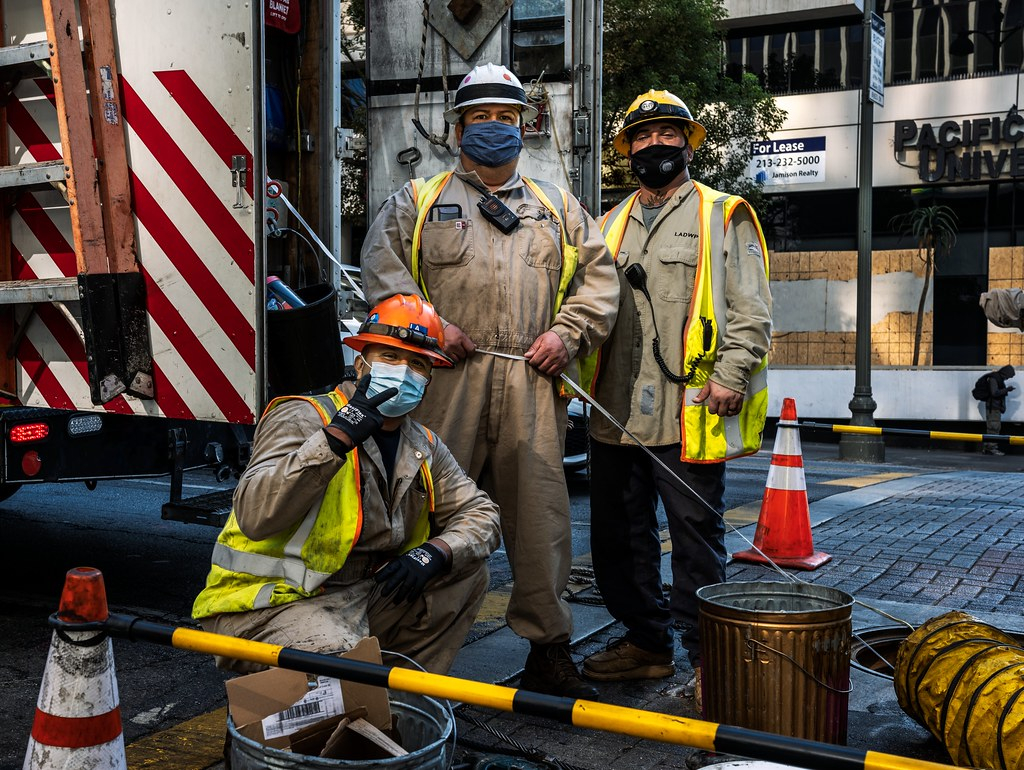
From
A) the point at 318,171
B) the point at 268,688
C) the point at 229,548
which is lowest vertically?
the point at 268,688

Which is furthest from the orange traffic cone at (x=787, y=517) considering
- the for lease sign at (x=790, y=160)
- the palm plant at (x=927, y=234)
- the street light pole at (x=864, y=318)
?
the for lease sign at (x=790, y=160)

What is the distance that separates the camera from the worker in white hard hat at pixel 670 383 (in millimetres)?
3939

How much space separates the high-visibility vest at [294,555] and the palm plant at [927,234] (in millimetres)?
20225

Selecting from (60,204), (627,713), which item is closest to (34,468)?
(60,204)

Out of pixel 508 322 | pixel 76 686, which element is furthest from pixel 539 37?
pixel 76 686

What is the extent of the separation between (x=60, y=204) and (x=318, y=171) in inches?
43.7

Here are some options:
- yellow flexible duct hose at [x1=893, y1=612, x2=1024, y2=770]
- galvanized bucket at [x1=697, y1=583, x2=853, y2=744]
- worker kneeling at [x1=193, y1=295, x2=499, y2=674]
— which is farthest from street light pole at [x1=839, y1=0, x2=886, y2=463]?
worker kneeling at [x1=193, y1=295, x2=499, y2=674]

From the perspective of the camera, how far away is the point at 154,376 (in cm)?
450

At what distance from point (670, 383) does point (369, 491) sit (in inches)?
53.1

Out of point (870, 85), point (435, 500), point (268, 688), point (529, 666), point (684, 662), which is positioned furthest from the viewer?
point (870, 85)

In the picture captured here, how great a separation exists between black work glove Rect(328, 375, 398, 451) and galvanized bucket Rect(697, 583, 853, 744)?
111 centimetres

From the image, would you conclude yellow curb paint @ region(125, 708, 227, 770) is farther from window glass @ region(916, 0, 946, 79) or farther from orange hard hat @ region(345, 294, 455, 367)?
window glass @ region(916, 0, 946, 79)

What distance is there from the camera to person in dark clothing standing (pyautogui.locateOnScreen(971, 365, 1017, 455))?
1792 cm

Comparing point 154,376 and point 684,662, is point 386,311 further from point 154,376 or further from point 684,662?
point 684,662
